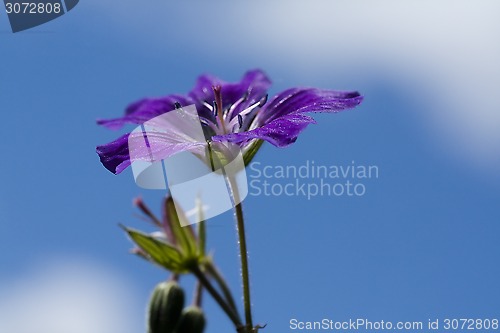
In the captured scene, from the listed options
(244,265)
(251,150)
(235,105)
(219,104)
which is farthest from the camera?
(235,105)

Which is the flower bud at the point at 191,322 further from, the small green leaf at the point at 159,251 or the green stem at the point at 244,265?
the green stem at the point at 244,265

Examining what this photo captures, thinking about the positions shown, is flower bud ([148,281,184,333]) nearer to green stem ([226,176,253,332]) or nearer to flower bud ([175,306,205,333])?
flower bud ([175,306,205,333])

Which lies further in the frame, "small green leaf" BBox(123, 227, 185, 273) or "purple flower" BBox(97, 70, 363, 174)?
"small green leaf" BBox(123, 227, 185, 273)

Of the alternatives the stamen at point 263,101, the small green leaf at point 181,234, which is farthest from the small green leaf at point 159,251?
the stamen at point 263,101

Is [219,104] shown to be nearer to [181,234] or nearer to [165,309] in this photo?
[181,234]

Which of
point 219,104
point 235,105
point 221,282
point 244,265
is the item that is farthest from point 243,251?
point 235,105

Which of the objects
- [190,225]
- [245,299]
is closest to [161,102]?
[190,225]

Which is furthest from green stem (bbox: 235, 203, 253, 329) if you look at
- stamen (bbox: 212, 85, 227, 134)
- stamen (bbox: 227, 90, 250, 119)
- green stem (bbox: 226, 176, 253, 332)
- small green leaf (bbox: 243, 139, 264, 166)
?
stamen (bbox: 227, 90, 250, 119)
